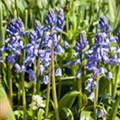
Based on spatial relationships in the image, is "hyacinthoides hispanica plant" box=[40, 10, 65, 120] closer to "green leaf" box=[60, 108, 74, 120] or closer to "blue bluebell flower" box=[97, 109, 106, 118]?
"green leaf" box=[60, 108, 74, 120]

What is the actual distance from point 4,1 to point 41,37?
2434 millimetres

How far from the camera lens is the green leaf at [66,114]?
3226 mm

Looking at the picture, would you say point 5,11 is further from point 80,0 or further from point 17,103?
point 17,103

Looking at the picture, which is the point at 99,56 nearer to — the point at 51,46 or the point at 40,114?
the point at 51,46

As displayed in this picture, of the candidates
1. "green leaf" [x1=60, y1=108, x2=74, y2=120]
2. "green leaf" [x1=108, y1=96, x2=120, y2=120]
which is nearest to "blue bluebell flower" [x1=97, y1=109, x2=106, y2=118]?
"green leaf" [x1=108, y1=96, x2=120, y2=120]

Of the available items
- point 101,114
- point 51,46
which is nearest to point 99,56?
point 51,46

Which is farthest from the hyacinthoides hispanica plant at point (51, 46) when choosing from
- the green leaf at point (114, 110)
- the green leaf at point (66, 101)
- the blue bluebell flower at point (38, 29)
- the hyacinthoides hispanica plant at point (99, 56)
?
the green leaf at point (114, 110)

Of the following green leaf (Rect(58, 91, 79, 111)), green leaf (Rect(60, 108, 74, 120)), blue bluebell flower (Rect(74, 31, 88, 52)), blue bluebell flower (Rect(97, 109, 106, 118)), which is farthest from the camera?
green leaf (Rect(58, 91, 79, 111))

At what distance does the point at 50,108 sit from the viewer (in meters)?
3.82

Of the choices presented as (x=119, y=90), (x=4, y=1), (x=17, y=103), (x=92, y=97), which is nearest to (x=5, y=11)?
(x=4, y=1)

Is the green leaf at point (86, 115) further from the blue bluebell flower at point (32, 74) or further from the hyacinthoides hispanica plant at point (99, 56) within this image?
the blue bluebell flower at point (32, 74)

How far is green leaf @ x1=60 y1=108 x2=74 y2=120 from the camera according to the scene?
323cm

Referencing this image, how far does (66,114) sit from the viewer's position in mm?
3363

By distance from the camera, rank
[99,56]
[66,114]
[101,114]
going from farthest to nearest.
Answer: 1. [66,114]
2. [101,114]
3. [99,56]
